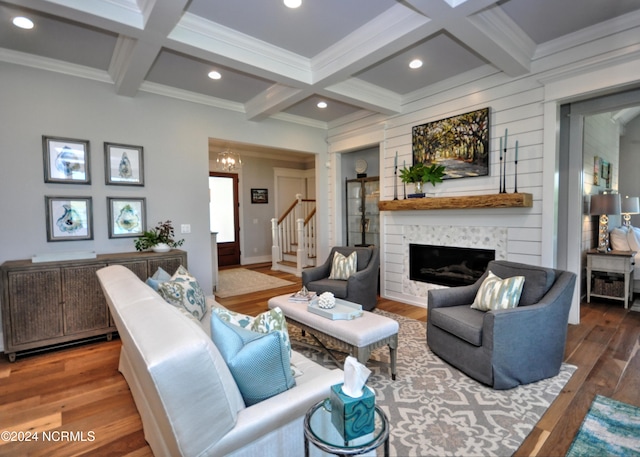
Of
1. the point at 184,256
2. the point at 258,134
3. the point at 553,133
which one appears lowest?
the point at 184,256

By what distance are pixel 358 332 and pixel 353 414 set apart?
118 centimetres

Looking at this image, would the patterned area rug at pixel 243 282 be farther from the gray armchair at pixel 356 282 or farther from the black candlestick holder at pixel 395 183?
the black candlestick holder at pixel 395 183

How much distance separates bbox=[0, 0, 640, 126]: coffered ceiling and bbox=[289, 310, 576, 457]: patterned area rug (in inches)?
107

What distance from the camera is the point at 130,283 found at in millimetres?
1949

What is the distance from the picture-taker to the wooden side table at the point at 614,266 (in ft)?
13.6

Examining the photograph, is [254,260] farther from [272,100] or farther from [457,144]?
[457,144]

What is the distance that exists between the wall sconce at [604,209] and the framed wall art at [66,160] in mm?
6288

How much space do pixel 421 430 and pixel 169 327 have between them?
161 centimetres

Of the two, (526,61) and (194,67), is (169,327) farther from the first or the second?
(526,61)

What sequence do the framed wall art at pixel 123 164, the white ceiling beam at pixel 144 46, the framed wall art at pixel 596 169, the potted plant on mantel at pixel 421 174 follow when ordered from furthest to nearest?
the framed wall art at pixel 596 169, the potted plant on mantel at pixel 421 174, the framed wall art at pixel 123 164, the white ceiling beam at pixel 144 46

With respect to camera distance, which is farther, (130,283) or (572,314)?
(572,314)

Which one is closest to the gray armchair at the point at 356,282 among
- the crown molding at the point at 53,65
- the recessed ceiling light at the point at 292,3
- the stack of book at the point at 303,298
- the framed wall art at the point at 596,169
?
the stack of book at the point at 303,298

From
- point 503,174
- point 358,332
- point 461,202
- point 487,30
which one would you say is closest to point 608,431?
point 358,332

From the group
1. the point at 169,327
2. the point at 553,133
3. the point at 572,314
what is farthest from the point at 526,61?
the point at 169,327
